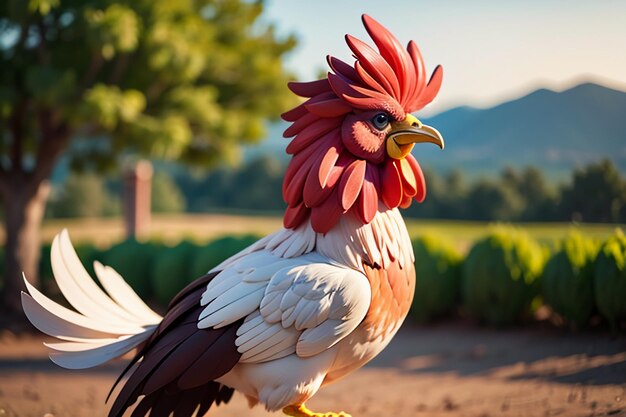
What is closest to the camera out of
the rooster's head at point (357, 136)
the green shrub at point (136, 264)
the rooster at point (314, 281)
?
the rooster at point (314, 281)

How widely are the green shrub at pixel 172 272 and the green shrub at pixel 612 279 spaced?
4781mm

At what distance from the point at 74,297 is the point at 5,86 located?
5.12m

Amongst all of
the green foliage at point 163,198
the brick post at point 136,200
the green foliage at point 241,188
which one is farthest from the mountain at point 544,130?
the green foliage at point 163,198

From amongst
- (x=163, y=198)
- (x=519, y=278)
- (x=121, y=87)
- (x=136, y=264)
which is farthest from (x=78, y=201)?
(x=519, y=278)

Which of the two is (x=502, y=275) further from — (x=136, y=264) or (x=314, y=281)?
(x=136, y=264)

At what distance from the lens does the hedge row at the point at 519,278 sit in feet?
15.2

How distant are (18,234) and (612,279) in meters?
6.89

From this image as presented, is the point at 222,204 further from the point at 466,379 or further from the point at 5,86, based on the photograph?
the point at 466,379

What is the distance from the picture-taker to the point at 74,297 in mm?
2855

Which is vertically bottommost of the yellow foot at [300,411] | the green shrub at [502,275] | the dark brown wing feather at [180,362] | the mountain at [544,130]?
the green shrub at [502,275]

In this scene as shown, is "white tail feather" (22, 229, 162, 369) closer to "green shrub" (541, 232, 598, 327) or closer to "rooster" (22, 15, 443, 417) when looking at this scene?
"rooster" (22, 15, 443, 417)

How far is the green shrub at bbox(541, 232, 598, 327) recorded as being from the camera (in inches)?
203

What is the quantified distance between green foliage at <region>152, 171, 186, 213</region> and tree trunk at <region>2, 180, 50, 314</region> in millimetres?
10491

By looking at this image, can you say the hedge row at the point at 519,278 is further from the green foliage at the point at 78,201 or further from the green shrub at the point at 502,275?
the green foliage at the point at 78,201
